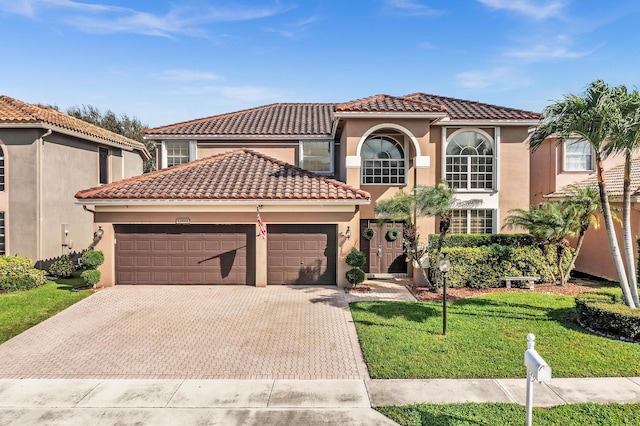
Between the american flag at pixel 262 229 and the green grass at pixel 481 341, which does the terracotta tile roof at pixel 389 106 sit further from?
the green grass at pixel 481 341

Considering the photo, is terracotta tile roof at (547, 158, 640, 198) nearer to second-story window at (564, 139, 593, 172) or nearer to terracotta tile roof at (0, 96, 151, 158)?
second-story window at (564, 139, 593, 172)

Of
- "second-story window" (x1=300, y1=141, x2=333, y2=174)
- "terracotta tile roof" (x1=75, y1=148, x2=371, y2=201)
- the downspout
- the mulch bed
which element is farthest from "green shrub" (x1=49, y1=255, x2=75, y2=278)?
the mulch bed

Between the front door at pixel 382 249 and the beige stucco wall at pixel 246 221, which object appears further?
the front door at pixel 382 249

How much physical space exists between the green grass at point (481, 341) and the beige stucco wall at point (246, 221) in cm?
329

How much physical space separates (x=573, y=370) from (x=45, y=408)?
30.9 ft

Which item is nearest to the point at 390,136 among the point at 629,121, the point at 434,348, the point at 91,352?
the point at 629,121

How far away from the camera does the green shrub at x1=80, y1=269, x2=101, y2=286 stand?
1378cm

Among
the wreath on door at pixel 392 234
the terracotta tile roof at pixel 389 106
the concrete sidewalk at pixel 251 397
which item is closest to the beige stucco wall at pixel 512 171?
the terracotta tile roof at pixel 389 106

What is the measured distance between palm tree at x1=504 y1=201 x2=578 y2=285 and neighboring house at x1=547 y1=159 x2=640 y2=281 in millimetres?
2253

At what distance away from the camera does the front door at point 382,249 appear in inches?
651

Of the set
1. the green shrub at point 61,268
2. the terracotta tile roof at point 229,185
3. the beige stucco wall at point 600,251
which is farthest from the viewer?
the green shrub at point 61,268

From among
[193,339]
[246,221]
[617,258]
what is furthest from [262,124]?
[617,258]

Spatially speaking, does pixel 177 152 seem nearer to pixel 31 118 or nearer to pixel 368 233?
pixel 31 118

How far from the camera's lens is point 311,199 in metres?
14.3
